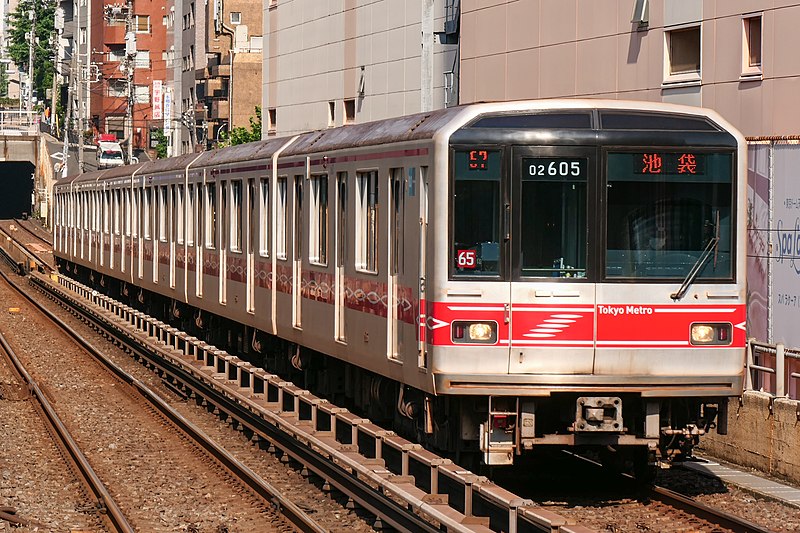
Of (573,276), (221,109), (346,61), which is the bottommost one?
(573,276)

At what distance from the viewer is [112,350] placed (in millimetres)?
27734

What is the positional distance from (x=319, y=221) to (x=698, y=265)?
5.63m

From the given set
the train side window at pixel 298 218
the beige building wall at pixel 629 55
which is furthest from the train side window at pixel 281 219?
the beige building wall at pixel 629 55

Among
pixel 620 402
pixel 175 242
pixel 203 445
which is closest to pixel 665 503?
pixel 620 402

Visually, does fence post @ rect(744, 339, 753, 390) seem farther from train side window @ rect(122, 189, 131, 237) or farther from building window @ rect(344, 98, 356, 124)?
building window @ rect(344, 98, 356, 124)

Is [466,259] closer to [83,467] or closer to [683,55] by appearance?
[83,467]

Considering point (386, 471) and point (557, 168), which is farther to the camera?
point (386, 471)

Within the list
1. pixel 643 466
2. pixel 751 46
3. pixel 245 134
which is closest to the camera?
pixel 643 466

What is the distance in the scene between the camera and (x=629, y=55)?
79.3ft

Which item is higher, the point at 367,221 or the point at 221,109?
the point at 221,109

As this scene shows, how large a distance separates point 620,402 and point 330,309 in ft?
15.7

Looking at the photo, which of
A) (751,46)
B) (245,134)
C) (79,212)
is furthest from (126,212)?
(245,134)

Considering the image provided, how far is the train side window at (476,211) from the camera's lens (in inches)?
468

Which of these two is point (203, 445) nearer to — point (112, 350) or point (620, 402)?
point (620, 402)
